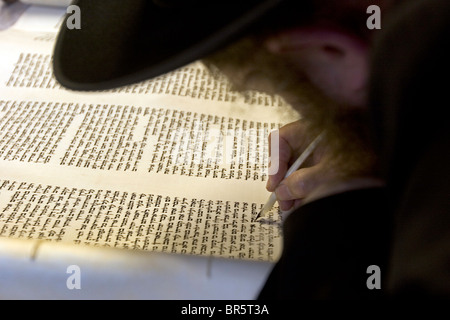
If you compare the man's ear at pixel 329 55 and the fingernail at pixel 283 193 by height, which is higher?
the man's ear at pixel 329 55

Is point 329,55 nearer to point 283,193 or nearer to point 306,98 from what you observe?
point 306,98

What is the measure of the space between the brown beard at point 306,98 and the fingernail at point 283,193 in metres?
0.07

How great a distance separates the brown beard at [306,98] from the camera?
308 mm

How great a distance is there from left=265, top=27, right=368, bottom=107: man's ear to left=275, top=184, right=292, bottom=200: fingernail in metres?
0.15

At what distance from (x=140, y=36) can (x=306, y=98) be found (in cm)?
11

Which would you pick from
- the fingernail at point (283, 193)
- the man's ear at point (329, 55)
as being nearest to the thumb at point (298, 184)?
the fingernail at point (283, 193)

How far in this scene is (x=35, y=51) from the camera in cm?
71

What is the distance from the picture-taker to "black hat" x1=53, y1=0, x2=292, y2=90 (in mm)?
247

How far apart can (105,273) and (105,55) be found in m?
0.17

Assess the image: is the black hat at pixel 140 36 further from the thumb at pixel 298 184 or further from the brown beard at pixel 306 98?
the thumb at pixel 298 184

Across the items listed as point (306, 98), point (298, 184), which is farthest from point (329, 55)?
point (298, 184)

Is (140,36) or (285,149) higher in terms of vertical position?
(140,36)

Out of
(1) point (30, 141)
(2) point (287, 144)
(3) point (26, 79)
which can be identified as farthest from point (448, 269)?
(3) point (26, 79)

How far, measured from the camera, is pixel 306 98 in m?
0.34
